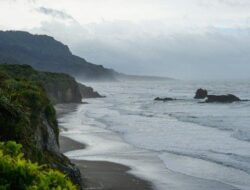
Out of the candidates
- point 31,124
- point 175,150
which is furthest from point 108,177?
point 175,150

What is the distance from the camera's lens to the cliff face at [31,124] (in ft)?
Answer: 49.5

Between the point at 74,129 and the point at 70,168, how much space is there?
24943 millimetres

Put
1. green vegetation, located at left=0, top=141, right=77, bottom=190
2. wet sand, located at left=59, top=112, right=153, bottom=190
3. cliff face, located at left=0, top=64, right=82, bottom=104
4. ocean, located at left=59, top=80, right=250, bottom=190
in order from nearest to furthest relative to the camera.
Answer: green vegetation, located at left=0, top=141, right=77, bottom=190 → wet sand, located at left=59, top=112, right=153, bottom=190 → ocean, located at left=59, top=80, right=250, bottom=190 → cliff face, located at left=0, top=64, right=82, bottom=104

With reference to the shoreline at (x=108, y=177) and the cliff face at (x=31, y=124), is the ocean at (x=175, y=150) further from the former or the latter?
the cliff face at (x=31, y=124)

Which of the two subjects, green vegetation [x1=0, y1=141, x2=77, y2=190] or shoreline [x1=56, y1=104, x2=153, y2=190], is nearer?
green vegetation [x1=0, y1=141, x2=77, y2=190]

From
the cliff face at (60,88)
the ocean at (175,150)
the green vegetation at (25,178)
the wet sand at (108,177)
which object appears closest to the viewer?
the green vegetation at (25,178)

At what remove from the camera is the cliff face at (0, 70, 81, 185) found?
1508 cm

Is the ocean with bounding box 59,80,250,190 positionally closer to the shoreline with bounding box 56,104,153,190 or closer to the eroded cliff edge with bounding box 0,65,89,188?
the shoreline with bounding box 56,104,153,190

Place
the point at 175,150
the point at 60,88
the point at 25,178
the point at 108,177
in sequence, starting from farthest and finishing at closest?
1. the point at 60,88
2. the point at 175,150
3. the point at 108,177
4. the point at 25,178

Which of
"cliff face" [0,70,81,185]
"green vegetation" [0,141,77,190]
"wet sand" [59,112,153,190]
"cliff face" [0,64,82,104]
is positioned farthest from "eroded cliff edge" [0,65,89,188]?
"cliff face" [0,64,82,104]

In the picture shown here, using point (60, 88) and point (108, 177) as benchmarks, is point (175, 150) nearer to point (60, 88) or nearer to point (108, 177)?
point (108, 177)

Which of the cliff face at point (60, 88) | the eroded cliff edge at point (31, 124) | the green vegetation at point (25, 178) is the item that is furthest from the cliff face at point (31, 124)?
the cliff face at point (60, 88)

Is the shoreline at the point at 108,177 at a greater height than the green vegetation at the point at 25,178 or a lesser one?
lesser

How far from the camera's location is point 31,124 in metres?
18.4
